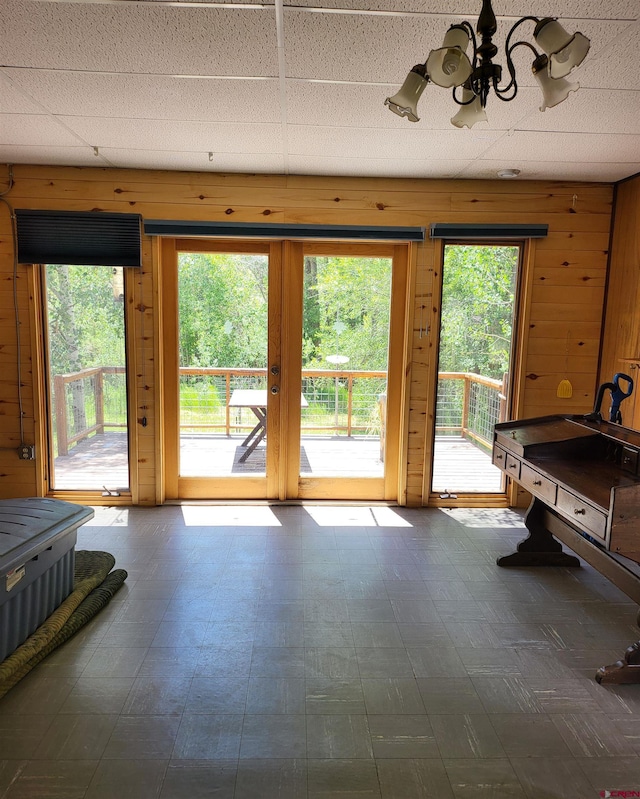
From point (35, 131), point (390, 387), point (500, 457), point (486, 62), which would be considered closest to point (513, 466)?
point (500, 457)

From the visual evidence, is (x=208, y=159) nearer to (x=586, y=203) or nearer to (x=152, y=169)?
(x=152, y=169)

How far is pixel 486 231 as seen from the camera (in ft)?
13.2

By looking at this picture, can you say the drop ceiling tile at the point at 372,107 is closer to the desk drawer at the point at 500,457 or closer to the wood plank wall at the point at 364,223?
the wood plank wall at the point at 364,223

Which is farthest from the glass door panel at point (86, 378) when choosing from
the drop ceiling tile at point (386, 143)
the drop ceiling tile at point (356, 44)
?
the drop ceiling tile at point (356, 44)

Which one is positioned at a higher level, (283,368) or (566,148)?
(566,148)

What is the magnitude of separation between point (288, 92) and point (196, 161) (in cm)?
135

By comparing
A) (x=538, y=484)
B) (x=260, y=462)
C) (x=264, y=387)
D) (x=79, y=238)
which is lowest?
(x=260, y=462)

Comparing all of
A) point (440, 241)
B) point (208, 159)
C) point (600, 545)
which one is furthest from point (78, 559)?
point (440, 241)

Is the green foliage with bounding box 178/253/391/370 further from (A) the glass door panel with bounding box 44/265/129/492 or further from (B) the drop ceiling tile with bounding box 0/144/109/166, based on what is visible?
(B) the drop ceiling tile with bounding box 0/144/109/166

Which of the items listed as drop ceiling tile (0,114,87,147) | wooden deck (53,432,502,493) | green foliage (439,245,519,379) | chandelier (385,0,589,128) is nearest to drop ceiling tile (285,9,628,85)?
chandelier (385,0,589,128)

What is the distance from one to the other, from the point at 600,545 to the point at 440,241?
2.41m

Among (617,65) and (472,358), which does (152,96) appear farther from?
(472,358)

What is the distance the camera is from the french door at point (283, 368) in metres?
4.17

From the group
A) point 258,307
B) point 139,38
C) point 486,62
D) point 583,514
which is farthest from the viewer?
point 258,307
